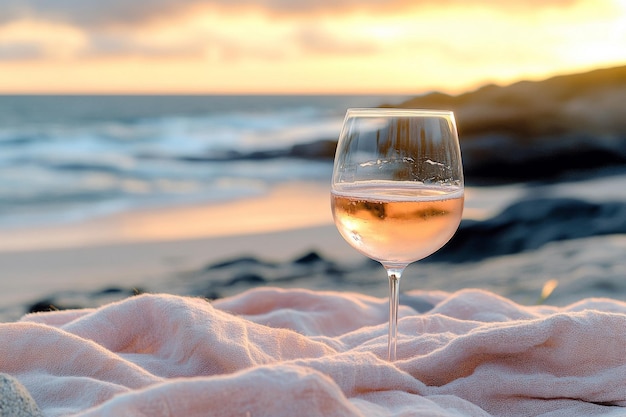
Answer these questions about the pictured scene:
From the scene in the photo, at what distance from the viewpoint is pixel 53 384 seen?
1010 millimetres

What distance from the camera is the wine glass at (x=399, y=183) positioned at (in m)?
1.18

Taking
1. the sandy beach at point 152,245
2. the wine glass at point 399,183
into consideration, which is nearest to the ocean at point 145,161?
the sandy beach at point 152,245

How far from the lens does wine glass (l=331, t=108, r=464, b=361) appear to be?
118 cm

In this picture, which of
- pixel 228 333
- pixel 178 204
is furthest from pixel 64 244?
pixel 228 333

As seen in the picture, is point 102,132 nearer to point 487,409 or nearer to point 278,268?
point 278,268

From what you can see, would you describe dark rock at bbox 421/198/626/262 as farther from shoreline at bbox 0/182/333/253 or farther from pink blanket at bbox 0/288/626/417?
pink blanket at bbox 0/288/626/417

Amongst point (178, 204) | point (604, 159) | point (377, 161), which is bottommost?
point (178, 204)

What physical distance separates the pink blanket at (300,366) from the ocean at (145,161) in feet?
19.2

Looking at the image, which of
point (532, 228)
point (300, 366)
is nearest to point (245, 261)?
point (532, 228)

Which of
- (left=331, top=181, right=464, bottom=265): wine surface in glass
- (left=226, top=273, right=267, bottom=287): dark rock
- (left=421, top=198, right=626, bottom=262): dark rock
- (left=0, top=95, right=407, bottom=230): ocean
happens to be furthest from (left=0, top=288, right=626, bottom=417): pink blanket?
(left=0, top=95, right=407, bottom=230): ocean

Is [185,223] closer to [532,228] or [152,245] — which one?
[152,245]

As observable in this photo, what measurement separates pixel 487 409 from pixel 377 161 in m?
0.43

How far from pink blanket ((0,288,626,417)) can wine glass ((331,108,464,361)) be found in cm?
16

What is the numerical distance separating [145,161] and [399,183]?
42.0 feet
